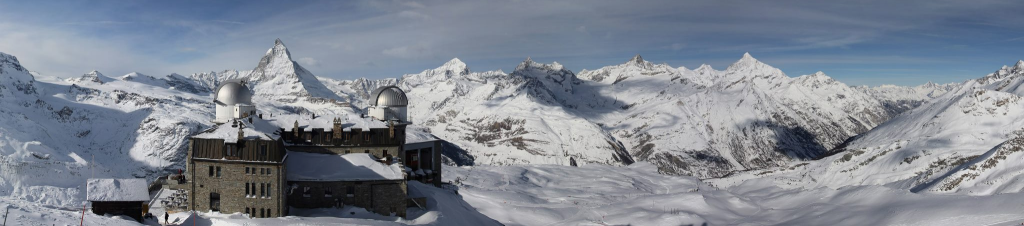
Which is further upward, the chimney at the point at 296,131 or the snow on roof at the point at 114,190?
the chimney at the point at 296,131

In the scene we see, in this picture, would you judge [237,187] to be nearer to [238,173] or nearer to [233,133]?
[238,173]

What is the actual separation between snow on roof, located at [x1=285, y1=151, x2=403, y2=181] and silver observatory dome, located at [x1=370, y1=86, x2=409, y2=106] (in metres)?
15.4

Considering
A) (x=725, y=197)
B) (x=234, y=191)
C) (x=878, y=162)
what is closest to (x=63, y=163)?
(x=234, y=191)

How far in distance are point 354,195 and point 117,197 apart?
1950 centimetres

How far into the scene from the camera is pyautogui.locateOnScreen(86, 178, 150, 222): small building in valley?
1743 inches

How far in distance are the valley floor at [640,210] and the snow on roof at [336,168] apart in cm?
329

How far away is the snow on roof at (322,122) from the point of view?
66625 mm

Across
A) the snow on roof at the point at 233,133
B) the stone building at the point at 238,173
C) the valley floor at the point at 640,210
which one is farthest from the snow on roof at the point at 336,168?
the snow on roof at the point at 233,133

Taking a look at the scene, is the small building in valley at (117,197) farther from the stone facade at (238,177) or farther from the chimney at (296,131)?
the chimney at (296,131)

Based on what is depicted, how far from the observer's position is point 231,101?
7100 cm

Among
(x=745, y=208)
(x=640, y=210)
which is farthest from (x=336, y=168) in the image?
(x=745, y=208)

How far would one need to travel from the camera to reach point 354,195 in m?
59.0

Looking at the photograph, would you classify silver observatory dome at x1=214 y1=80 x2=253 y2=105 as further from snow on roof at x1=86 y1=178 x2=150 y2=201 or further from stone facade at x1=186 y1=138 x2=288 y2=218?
snow on roof at x1=86 y1=178 x2=150 y2=201

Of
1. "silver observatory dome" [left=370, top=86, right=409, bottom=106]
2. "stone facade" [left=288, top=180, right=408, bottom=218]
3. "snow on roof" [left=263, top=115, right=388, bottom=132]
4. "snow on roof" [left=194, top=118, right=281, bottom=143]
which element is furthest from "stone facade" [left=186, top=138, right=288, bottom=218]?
"silver observatory dome" [left=370, top=86, right=409, bottom=106]
